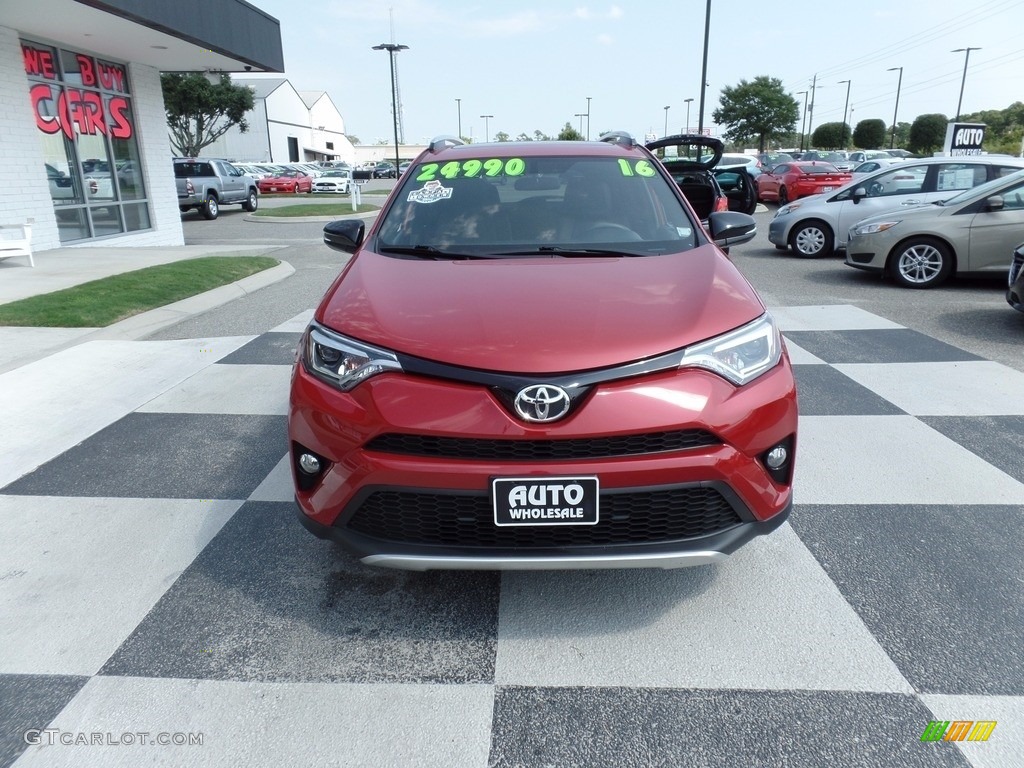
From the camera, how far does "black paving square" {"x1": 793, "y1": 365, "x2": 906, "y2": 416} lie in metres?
4.86

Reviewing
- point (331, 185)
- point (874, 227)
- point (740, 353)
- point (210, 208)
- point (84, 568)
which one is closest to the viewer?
point (740, 353)

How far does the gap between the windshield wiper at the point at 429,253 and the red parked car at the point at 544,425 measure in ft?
1.45

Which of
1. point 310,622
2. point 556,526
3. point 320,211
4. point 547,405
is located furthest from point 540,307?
point 320,211

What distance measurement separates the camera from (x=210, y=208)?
78.6ft

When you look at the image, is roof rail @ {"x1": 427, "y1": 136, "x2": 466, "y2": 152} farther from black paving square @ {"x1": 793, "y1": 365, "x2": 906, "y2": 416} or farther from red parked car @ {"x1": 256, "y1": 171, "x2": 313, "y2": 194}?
red parked car @ {"x1": 256, "y1": 171, "x2": 313, "y2": 194}

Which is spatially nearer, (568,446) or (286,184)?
(568,446)

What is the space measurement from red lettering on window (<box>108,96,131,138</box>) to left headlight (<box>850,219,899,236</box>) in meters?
13.8

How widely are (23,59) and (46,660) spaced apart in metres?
13.5

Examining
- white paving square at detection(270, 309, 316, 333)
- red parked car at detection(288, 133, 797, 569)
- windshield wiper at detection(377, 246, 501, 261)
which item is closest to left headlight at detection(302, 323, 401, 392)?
red parked car at detection(288, 133, 797, 569)

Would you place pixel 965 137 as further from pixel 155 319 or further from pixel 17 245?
pixel 17 245

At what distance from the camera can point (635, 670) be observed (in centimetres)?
246

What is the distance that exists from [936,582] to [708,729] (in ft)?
4.30

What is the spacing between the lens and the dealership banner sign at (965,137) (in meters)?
26.0

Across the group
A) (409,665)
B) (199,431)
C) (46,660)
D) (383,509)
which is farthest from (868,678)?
(199,431)
